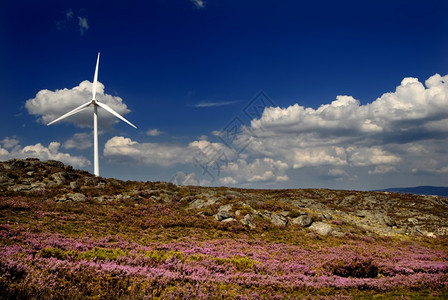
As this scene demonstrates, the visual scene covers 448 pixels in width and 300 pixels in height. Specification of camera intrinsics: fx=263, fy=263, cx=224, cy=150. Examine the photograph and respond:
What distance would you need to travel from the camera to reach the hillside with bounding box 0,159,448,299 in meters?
10.6

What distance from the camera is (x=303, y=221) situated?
35.5 m

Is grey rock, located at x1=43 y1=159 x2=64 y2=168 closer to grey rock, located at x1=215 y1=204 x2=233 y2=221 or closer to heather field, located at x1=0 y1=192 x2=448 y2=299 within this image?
heather field, located at x1=0 y1=192 x2=448 y2=299

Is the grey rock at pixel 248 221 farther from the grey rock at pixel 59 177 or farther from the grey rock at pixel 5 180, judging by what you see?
the grey rock at pixel 5 180

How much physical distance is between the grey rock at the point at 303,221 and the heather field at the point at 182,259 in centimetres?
127

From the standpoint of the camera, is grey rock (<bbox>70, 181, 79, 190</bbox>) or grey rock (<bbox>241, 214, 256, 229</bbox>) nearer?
grey rock (<bbox>241, 214, 256, 229</bbox>)

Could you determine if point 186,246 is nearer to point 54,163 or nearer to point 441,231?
point 441,231

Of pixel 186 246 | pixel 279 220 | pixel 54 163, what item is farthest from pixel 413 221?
pixel 54 163

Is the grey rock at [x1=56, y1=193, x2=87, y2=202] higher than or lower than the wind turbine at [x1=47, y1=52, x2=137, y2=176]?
lower

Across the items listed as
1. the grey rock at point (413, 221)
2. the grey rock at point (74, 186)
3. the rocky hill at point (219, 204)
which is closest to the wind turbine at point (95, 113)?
the rocky hill at point (219, 204)

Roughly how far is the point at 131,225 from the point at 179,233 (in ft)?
17.5

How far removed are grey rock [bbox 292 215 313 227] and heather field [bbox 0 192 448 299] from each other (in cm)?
127

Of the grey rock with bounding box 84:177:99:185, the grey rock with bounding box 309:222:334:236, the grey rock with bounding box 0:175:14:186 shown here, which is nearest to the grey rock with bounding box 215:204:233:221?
the grey rock with bounding box 309:222:334:236

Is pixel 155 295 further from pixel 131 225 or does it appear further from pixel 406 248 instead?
pixel 406 248

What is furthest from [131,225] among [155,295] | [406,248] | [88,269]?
[406,248]
